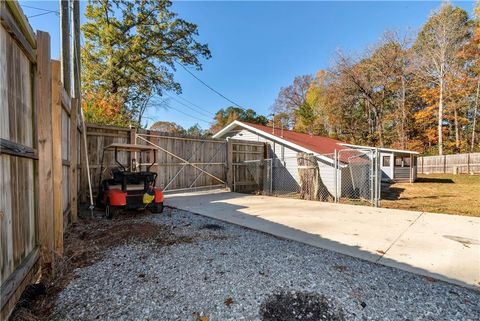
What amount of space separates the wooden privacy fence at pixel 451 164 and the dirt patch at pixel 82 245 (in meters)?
22.9

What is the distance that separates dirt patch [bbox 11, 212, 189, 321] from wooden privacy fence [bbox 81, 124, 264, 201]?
2.44 metres

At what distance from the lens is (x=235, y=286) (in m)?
2.36

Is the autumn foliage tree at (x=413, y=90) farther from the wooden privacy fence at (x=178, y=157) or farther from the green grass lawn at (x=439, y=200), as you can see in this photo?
the wooden privacy fence at (x=178, y=157)

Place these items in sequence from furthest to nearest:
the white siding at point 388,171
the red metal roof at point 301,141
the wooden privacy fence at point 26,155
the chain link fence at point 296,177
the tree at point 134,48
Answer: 1. the white siding at point 388,171
2. the tree at point 134,48
3. the red metal roof at point 301,141
4. the chain link fence at point 296,177
5. the wooden privacy fence at point 26,155

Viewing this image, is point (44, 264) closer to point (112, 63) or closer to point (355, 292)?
point (355, 292)

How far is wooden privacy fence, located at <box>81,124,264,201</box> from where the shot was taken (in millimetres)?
6859

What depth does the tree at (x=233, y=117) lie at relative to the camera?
→ 3269 cm

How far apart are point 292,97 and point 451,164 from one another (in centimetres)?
1913

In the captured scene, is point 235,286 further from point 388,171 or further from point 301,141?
point 388,171

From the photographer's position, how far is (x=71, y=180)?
4.43m

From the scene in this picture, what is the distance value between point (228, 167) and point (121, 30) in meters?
11.7

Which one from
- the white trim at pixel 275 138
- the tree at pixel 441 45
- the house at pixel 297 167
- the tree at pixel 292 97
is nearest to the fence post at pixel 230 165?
the house at pixel 297 167

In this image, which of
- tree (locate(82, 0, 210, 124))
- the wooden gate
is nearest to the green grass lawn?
Answer: the wooden gate

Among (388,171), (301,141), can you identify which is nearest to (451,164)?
(388,171)
